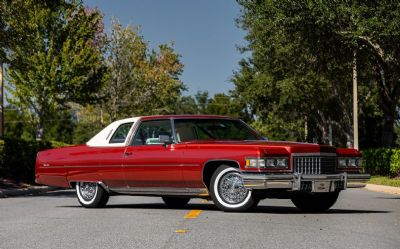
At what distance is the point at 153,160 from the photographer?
42.2 feet

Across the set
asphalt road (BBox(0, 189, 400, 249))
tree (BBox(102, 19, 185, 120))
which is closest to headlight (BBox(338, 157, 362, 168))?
asphalt road (BBox(0, 189, 400, 249))

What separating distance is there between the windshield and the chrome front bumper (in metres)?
1.63

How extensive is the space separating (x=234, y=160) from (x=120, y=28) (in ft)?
139

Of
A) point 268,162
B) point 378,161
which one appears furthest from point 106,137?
point 378,161

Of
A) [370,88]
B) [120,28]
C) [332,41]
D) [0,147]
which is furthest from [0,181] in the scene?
[370,88]

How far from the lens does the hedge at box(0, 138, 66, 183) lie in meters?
25.1

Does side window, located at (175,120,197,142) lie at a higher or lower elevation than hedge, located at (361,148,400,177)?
higher

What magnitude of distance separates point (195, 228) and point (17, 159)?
1777cm

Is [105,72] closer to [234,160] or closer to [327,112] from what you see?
[327,112]

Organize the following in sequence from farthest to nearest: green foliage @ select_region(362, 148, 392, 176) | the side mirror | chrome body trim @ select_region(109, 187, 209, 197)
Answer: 1. green foliage @ select_region(362, 148, 392, 176)
2. the side mirror
3. chrome body trim @ select_region(109, 187, 209, 197)

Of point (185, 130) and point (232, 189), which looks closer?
point (232, 189)

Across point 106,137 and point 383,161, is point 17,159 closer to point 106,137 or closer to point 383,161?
point 106,137

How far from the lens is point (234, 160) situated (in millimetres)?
11789

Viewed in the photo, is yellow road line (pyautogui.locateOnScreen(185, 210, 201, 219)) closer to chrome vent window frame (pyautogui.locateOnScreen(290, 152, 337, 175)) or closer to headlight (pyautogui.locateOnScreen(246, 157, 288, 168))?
headlight (pyautogui.locateOnScreen(246, 157, 288, 168))
